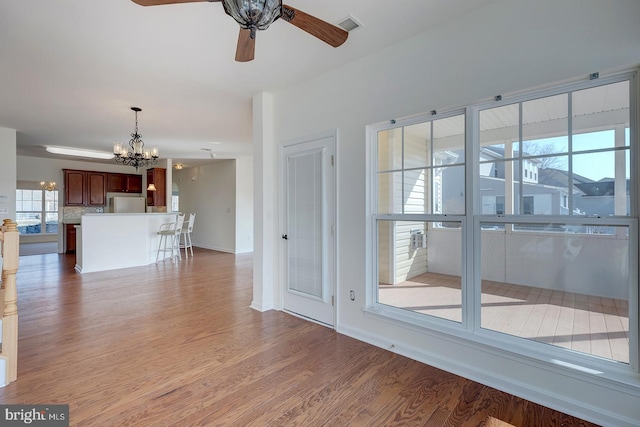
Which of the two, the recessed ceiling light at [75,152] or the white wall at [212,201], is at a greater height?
the recessed ceiling light at [75,152]

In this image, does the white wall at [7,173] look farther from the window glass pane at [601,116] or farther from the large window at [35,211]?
the window glass pane at [601,116]

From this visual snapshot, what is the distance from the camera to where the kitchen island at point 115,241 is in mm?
5852

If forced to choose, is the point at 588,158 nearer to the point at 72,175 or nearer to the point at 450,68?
the point at 450,68

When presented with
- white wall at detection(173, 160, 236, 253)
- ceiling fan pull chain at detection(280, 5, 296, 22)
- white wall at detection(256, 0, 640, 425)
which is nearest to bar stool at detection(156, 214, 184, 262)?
white wall at detection(173, 160, 236, 253)

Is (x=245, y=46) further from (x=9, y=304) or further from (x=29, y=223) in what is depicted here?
(x=29, y=223)

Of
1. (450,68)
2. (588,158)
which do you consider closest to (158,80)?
(450,68)

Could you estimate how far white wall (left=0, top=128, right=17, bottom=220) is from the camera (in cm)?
515

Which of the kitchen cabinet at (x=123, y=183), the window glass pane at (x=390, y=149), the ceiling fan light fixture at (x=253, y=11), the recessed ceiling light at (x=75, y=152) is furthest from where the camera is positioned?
the kitchen cabinet at (x=123, y=183)

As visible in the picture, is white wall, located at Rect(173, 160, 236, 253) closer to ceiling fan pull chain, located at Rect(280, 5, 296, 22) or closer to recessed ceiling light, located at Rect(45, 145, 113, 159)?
recessed ceiling light, located at Rect(45, 145, 113, 159)

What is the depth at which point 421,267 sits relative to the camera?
2.68 meters

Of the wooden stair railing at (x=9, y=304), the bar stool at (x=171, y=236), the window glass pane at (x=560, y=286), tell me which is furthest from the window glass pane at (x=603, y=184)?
the bar stool at (x=171, y=236)

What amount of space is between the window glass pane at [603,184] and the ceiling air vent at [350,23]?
5.75 feet

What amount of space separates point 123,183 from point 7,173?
14.4 feet

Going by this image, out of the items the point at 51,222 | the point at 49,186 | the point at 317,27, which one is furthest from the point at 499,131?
the point at 51,222
